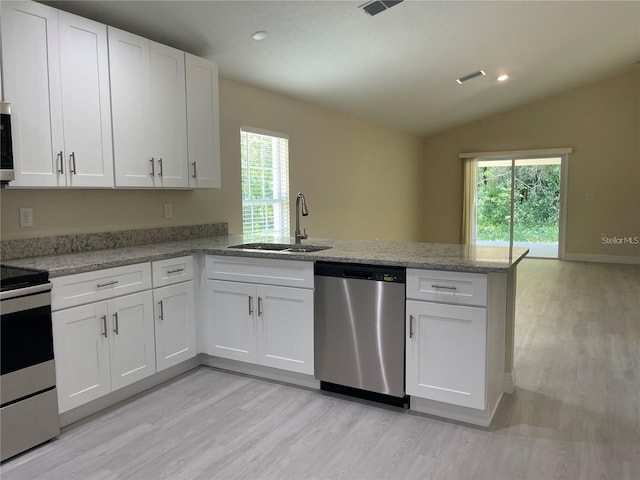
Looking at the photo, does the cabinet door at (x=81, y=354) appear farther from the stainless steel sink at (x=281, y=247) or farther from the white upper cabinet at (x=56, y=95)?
the stainless steel sink at (x=281, y=247)

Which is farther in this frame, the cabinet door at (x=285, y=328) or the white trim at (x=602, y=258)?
the white trim at (x=602, y=258)

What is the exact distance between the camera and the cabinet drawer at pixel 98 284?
2.34m

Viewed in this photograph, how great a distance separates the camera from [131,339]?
2709 mm

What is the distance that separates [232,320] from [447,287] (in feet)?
4.76

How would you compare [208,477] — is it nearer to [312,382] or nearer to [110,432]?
[110,432]

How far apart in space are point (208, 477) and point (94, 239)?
1781 mm

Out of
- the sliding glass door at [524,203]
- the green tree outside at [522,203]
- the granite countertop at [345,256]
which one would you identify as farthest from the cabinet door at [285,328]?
the green tree outside at [522,203]

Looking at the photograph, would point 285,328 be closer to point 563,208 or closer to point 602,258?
point 563,208

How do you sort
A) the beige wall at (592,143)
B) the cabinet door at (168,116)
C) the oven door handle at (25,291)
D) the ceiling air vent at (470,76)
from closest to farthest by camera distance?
the oven door handle at (25,291), the cabinet door at (168,116), the ceiling air vent at (470,76), the beige wall at (592,143)

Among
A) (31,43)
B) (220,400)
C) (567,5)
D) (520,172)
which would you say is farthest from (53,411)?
(520,172)

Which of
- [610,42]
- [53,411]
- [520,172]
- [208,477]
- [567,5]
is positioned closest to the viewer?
[208,477]

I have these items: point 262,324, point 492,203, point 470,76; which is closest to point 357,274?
point 262,324

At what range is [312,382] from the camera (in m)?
2.94

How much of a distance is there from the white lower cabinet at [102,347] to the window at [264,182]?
186 cm
